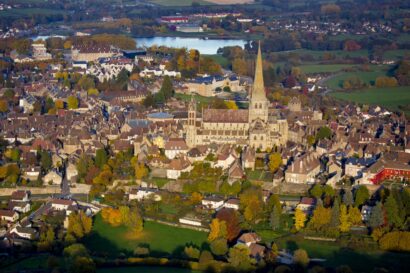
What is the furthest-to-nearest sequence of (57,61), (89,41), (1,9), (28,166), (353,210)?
(1,9), (89,41), (57,61), (28,166), (353,210)

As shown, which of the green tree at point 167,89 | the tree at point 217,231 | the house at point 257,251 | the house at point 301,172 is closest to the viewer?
the house at point 257,251

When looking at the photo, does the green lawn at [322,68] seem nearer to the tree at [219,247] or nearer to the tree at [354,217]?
the tree at [354,217]

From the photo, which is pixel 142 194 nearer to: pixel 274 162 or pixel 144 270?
pixel 274 162

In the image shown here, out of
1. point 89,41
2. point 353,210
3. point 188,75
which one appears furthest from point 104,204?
point 89,41

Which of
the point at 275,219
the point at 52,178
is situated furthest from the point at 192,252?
the point at 52,178

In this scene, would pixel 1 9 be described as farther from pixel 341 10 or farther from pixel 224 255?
pixel 224 255

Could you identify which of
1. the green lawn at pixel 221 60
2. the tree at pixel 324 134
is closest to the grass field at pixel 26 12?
the green lawn at pixel 221 60
